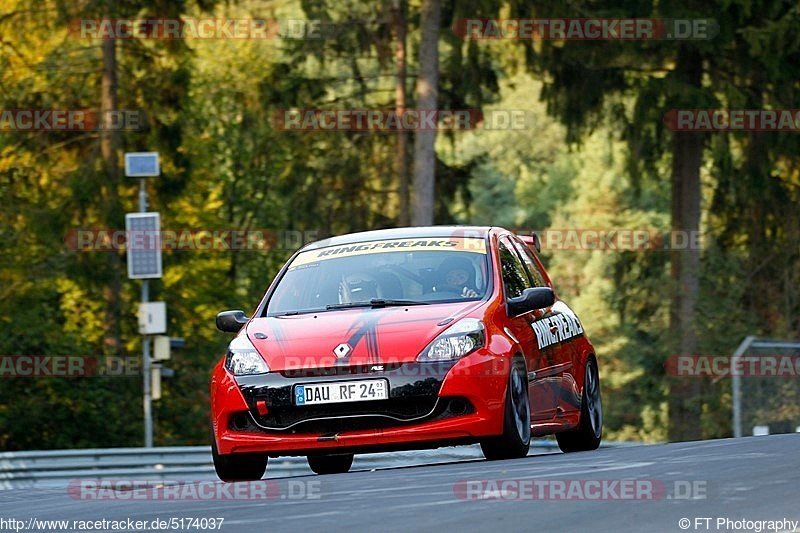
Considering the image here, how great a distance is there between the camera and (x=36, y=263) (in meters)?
40.6

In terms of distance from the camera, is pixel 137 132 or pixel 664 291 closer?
pixel 664 291

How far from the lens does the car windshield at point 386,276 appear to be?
11.9 meters

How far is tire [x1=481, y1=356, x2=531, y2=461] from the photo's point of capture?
36.2 feet

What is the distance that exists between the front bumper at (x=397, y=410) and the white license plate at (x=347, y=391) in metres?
0.03

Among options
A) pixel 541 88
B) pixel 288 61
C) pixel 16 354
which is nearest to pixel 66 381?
pixel 16 354

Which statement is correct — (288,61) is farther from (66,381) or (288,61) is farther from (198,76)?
(198,76)

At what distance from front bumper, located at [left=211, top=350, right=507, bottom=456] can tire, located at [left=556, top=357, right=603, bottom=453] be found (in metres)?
2.40

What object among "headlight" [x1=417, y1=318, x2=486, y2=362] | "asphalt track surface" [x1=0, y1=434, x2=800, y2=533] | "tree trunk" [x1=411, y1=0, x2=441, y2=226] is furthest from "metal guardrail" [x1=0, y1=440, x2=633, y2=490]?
"asphalt track surface" [x1=0, y1=434, x2=800, y2=533]

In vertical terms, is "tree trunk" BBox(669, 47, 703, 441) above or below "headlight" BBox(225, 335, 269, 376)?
below

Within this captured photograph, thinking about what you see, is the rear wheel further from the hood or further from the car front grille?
the hood

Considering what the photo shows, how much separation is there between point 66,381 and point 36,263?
3.33 m

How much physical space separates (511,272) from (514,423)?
1.67 meters

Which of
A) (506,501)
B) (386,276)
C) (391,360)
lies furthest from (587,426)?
(506,501)

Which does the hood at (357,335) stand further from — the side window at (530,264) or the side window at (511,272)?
the side window at (530,264)
